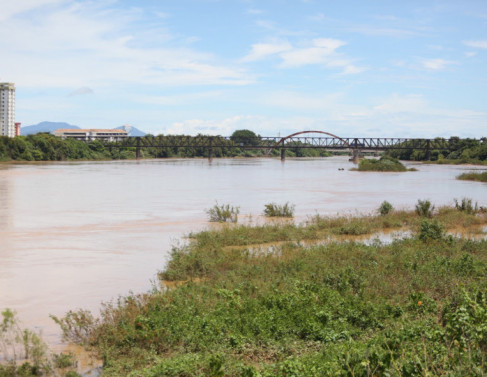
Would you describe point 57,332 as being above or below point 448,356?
below

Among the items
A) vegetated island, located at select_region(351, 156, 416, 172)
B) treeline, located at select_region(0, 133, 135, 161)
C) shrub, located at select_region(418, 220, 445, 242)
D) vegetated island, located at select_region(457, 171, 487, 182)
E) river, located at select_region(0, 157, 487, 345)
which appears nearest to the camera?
river, located at select_region(0, 157, 487, 345)

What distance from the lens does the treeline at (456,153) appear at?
125 m

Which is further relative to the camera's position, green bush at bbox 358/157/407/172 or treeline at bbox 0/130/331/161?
treeline at bbox 0/130/331/161

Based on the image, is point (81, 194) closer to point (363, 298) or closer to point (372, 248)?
point (372, 248)

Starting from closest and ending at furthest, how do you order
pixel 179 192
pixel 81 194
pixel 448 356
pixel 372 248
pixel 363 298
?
pixel 448 356
pixel 363 298
pixel 372 248
pixel 81 194
pixel 179 192

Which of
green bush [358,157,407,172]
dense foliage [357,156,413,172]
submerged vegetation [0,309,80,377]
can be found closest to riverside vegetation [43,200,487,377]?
submerged vegetation [0,309,80,377]

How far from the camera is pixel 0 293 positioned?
13.9m

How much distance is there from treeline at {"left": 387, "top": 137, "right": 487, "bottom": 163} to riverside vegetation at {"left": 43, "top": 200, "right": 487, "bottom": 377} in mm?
115826

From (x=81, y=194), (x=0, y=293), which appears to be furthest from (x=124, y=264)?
(x=81, y=194)

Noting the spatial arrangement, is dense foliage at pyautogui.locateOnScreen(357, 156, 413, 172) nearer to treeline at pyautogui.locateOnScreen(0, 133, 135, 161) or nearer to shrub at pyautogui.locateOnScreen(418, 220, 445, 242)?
treeline at pyautogui.locateOnScreen(0, 133, 135, 161)

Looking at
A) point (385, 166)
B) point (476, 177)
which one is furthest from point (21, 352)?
point (385, 166)

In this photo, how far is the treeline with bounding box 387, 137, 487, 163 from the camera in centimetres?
12497

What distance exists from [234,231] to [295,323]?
11.5 meters

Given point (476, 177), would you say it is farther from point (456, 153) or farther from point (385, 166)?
point (456, 153)
